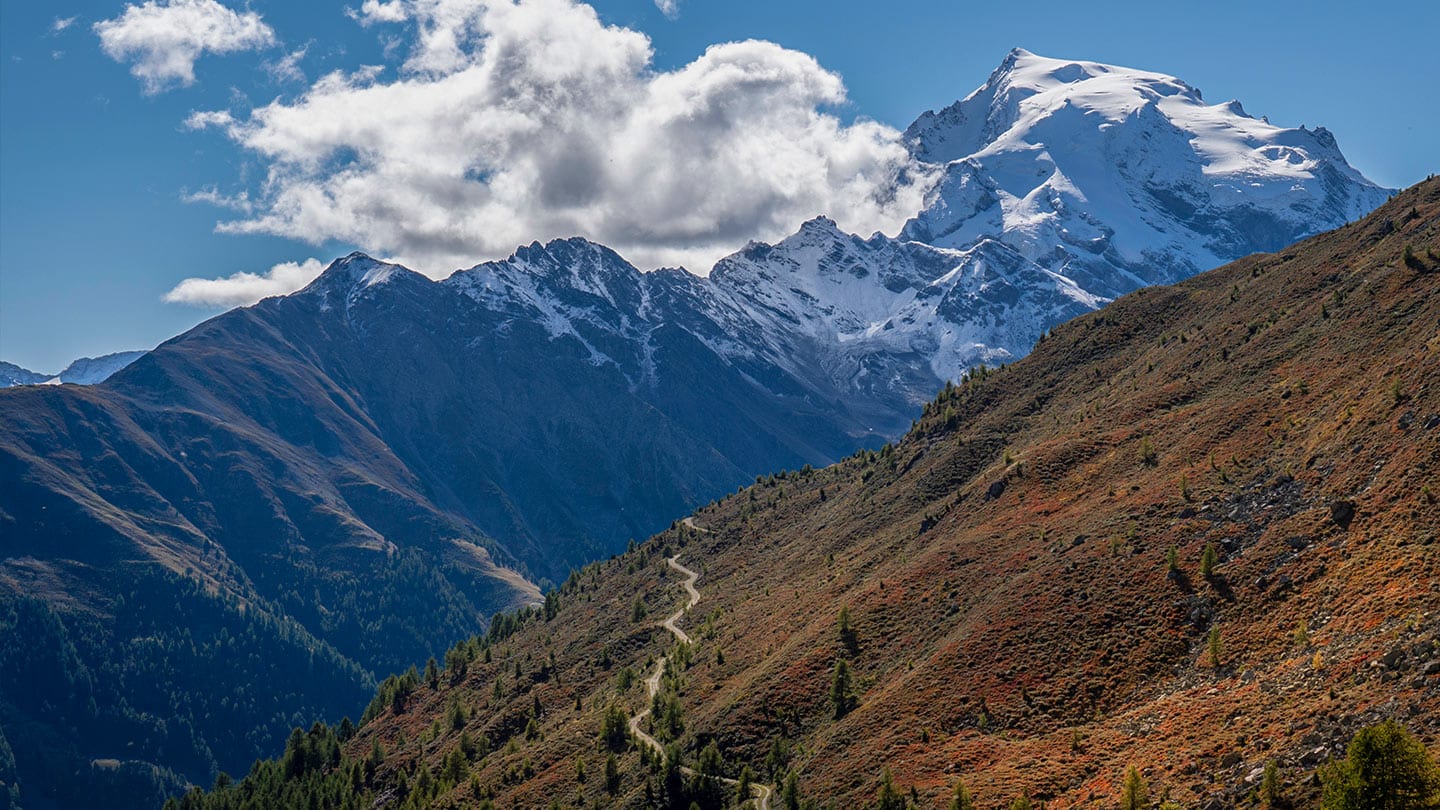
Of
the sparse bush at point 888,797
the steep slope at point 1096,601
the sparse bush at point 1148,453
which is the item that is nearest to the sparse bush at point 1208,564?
the steep slope at point 1096,601

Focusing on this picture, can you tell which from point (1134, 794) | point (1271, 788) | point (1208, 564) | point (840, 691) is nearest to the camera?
point (1271, 788)

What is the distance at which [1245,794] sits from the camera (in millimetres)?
51938

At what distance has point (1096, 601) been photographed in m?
84.2

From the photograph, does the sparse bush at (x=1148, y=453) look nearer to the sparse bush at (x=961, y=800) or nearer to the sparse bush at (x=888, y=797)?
the sparse bush at (x=888, y=797)

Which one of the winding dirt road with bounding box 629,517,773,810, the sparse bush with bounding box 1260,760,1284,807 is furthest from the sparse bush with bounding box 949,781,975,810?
the winding dirt road with bounding box 629,517,773,810

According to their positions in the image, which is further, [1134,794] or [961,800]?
[961,800]

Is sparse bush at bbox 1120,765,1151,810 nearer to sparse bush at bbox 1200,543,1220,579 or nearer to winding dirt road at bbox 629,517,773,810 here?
sparse bush at bbox 1200,543,1220,579

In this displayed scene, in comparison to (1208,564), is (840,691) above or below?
below

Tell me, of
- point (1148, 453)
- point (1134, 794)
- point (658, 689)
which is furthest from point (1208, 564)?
point (658, 689)

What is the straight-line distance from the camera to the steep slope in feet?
203

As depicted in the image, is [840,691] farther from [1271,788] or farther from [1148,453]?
[1271,788]

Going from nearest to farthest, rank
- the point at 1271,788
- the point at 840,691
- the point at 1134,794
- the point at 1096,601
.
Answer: the point at 1271,788, the point at 1134,794, the point at 1096,601, the point at 840,691

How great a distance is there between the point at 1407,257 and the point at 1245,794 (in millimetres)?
77654

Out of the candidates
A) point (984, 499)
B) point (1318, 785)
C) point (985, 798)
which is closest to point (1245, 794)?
point (1318, 785)
